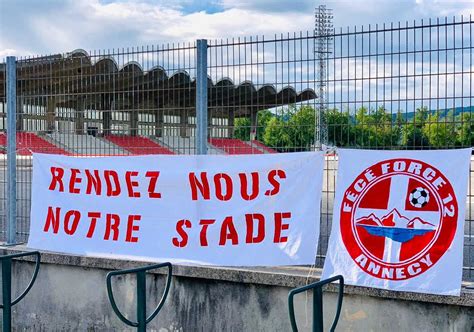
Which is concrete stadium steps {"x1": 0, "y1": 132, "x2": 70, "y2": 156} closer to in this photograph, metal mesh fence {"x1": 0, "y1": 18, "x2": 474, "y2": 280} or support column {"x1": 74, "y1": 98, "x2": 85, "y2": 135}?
metal mesh fence {"x1": 0, "y1": 18, "x2": 474, "y2": 280}

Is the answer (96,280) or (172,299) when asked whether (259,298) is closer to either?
(172,299)

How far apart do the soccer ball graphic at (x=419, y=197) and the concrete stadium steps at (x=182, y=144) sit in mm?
1950

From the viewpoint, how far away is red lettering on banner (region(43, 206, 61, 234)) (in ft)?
24.6

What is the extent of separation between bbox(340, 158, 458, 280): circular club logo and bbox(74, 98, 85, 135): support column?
3.28 m

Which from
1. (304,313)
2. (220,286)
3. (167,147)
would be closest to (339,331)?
(304,313)

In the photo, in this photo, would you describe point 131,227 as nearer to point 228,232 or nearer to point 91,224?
point 91,224

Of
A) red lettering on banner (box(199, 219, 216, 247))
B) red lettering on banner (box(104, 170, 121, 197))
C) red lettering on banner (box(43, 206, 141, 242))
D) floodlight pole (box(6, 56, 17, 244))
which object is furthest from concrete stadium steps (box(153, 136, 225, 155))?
floodlight pole (box(6, 56, 17, 244))

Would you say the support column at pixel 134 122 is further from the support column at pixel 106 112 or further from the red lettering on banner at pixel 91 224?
the red lettering on banner at pixel 91 224

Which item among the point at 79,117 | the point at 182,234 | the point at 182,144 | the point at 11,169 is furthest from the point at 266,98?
the point at 11,169

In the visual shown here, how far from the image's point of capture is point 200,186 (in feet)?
22.3

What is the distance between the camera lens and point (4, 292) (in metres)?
6.45

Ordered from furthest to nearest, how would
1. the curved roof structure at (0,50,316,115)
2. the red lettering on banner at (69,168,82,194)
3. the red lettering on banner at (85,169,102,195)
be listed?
the red lettering on banner at (69,168,82,194)
the red lettering on banner at (85,169,102,195)
the curved roof structure at (0,50,316,115)

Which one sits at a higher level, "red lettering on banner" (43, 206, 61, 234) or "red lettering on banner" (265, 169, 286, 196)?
"red lettering on banner" (265, 169, 286, 196)

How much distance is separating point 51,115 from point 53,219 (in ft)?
4.23
